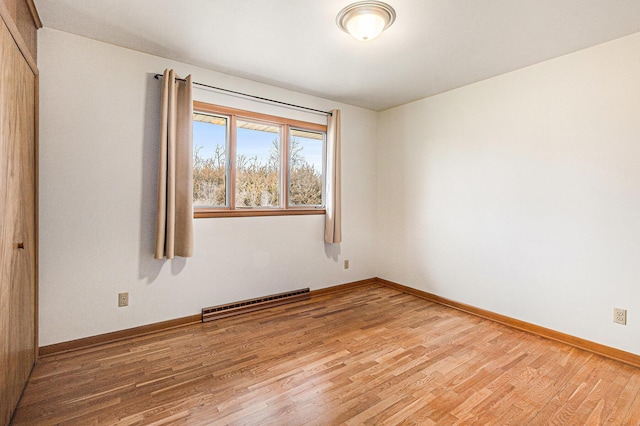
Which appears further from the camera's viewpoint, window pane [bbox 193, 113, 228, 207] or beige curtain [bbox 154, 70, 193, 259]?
window pane [bbox 193, 113, 228, 207]

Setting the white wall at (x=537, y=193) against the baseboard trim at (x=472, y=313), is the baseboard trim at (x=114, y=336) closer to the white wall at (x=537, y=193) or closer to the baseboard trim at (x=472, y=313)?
the baseboard trim at (x=472, y=313)

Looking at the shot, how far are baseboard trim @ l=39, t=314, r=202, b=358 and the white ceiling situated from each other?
251 cm

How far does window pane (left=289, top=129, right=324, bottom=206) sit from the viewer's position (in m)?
3.88

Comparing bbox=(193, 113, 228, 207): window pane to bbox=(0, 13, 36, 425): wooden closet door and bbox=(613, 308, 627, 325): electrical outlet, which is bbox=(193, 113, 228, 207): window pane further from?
bbox=(613, 308, 627, 325): electrical outlet

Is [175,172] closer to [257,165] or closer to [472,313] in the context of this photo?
[257,165]

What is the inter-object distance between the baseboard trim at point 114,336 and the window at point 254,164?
41.8 inches

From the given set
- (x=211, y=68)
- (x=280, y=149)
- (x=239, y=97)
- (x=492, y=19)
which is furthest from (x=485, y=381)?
(x=211, y=68)

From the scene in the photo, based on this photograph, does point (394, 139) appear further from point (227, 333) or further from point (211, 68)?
point (227, 333)

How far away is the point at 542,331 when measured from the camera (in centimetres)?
292

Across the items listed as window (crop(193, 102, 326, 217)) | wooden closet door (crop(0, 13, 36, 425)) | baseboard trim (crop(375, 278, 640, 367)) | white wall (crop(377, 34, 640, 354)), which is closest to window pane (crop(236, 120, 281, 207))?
window (crop(193, 102, 326, 217))

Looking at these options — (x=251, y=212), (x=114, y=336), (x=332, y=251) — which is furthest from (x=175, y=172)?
(x=332, y=251)

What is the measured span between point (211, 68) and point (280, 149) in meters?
1.12

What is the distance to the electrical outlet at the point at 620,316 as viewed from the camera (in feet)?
8.11

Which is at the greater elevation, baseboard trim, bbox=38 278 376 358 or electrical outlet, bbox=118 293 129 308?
electrical outlet, bbox=118 293 129 308
